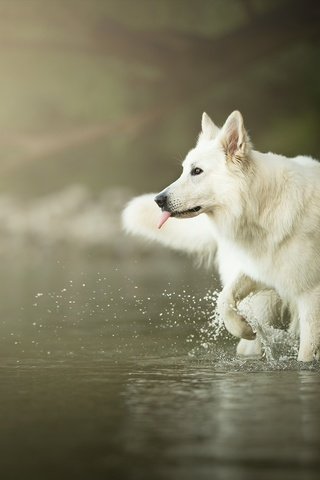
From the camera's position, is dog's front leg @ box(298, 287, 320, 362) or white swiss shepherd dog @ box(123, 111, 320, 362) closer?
white swiss shepherd dog @ box(123, 111, 320, 362)

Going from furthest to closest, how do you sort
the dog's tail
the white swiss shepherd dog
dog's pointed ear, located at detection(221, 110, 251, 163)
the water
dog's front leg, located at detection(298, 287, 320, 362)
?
the dog's tail → dog's front leg, located at detection(298, 287, 320, 362) → the white swiss shepherd dog → dog's pointed ear, located at detection(221, 110, 251, 163) → the water

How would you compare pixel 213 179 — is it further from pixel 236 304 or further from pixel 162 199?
pixel 236 304

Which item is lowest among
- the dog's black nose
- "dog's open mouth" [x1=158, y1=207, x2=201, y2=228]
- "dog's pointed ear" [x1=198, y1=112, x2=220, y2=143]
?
"dog's open mouth" [x1=158, y1=207, x2=201, y2=228]

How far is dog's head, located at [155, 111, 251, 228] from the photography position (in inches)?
207

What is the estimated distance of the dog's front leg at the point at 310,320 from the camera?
5426 millimetres

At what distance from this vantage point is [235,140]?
526cm

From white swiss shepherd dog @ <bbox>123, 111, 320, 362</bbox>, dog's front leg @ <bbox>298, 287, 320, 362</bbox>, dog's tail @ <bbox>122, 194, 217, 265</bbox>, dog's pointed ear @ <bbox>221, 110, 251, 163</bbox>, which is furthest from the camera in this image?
dog's tail @ <bbox>122, 194, 217, 265</bbox>

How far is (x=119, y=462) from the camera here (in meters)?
3.16

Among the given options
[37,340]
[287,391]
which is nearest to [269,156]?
[287,391]

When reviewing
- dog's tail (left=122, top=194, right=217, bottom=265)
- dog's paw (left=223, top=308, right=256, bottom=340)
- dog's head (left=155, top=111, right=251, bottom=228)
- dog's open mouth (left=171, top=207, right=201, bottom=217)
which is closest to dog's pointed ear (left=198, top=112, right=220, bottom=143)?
dog's head (left=155, top=111, right=251, bottom=228)

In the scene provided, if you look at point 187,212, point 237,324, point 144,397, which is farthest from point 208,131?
point 144,397

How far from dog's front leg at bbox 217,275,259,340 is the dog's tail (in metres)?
0.61

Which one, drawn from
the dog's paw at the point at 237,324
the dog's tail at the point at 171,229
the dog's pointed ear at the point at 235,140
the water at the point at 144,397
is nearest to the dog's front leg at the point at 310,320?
the water at the point at 144,397

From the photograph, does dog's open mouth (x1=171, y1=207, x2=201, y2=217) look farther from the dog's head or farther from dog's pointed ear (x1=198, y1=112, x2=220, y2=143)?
dog's pointed ear (x1=198, y1=112, x2=220, y2=143)
